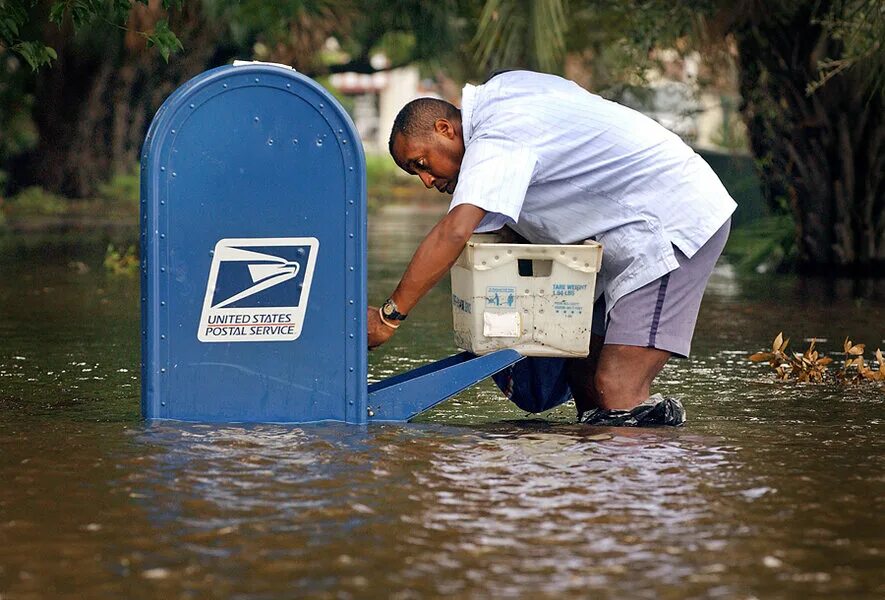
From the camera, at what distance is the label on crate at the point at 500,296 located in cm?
532

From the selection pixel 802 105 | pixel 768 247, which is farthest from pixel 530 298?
pixel 768 247

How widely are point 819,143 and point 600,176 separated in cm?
800

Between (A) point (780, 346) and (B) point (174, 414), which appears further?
(A) point (780, 346)

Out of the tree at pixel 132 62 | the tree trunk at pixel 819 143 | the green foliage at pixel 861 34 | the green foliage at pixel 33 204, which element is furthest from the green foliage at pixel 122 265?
the green foliage at pixel 33 204

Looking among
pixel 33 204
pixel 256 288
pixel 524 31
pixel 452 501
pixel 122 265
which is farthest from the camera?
pixel 33 204

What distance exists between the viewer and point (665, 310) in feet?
18.0

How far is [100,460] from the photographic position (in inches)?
191

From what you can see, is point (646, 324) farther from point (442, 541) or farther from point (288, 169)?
point (442, 541)

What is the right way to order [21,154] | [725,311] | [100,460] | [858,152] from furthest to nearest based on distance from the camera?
[21,154] < [858,152] < [725,311] < [100,460]

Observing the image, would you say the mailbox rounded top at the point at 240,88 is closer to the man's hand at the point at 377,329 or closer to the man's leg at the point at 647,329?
the man's hand at the point at 377,329

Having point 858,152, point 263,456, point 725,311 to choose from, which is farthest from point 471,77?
point 263,456

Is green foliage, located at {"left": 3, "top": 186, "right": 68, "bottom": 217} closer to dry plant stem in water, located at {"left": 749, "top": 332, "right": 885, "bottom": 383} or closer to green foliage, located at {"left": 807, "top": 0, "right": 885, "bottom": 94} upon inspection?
green foliage, located at {"left": 807, "top": 0, "right": 885, "bottom": 94}

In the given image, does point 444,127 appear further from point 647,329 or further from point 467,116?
point 647,329

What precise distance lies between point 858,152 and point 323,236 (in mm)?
8508
